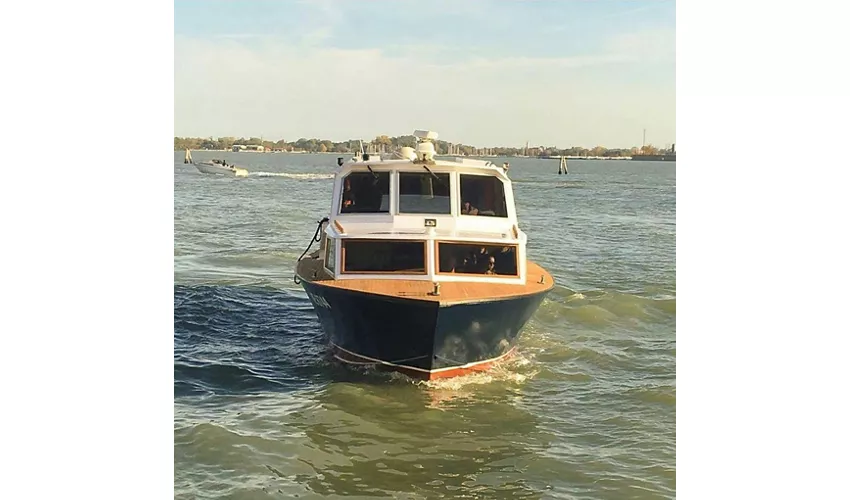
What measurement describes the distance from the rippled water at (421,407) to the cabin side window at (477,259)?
1498mm

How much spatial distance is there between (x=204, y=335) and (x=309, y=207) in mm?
20918

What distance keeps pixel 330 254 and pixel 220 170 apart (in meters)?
46.9

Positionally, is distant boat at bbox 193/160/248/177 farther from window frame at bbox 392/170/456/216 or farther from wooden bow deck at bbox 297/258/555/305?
wooden bow deck at bbox 297/258/555/305

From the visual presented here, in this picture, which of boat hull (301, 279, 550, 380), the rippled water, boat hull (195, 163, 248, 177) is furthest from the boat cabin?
boat hull (195, 163, 248, 177)

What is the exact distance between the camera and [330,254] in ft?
38.7

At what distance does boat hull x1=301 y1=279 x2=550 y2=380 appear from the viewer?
10125 millimetres

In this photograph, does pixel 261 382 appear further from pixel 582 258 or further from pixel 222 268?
pixel 582 258

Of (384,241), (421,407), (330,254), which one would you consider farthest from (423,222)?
(421,407)

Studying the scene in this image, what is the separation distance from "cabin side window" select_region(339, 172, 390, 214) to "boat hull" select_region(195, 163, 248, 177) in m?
45.1

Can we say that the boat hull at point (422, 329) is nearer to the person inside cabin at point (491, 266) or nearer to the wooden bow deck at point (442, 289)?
the wooden bow deck at point (442, 289)

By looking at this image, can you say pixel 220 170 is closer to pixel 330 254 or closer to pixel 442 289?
pixel 330 254

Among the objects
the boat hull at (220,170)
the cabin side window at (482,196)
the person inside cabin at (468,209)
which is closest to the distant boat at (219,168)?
the boat hull at (220,170)

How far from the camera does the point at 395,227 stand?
1144 centimetres

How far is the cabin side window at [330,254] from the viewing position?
1150 centimetres
